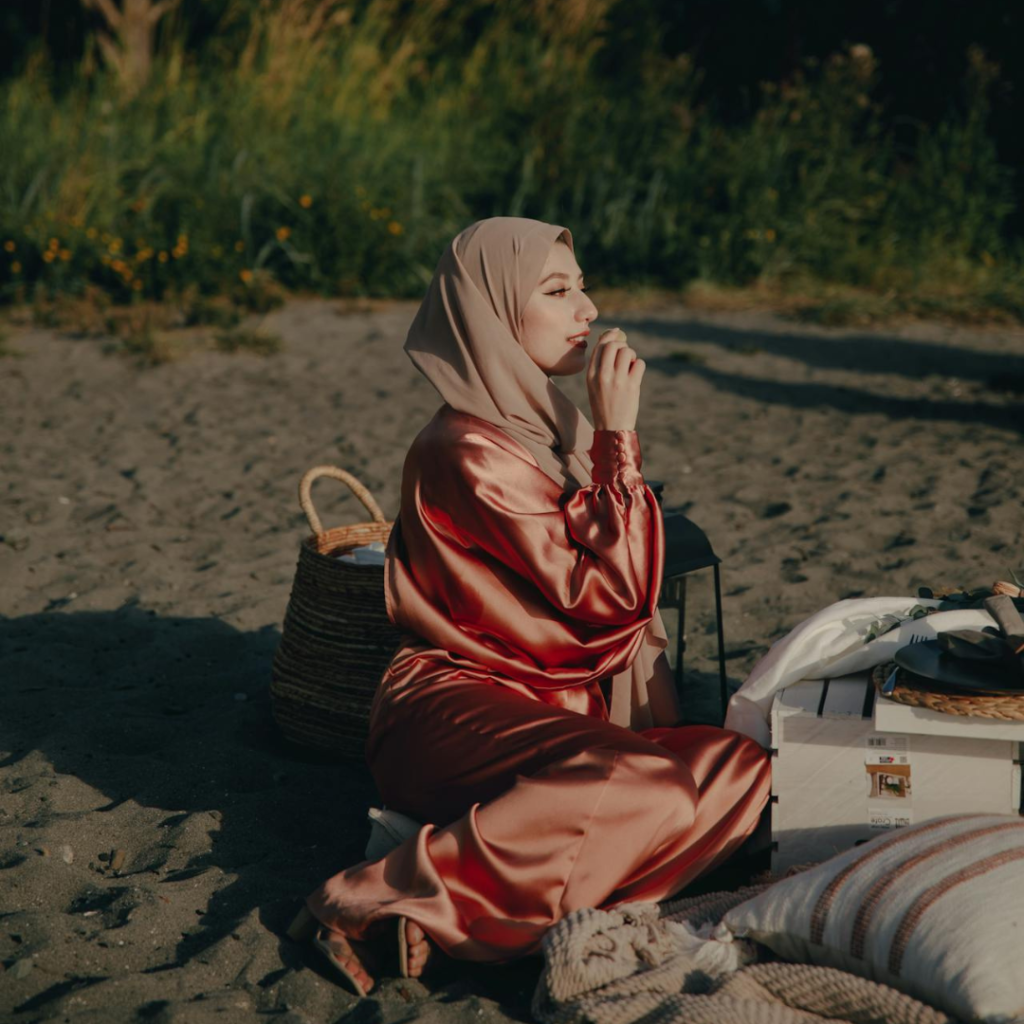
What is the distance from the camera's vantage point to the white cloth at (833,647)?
2.76m

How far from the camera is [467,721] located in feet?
9.02

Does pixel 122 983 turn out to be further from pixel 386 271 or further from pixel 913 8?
pixel 913 8

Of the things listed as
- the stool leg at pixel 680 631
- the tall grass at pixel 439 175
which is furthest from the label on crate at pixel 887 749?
the tall grass at pixel 439 175

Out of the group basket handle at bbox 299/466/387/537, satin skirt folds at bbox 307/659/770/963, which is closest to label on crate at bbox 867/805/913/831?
satin skirt folds at bbox 307/659/770/963

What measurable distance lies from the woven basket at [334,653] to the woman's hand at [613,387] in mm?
883

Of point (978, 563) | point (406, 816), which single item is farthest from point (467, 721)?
point (978, 563)

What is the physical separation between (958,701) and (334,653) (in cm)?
169

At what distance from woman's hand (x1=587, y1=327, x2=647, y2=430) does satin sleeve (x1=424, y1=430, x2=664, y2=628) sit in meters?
0.03

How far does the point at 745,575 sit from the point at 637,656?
1.78 meters

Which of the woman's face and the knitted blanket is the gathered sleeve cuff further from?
the knitted blanket

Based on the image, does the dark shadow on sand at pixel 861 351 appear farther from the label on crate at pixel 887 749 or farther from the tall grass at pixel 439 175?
the label on crate at pixel 887 749

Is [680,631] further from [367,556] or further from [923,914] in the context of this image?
[923,914]

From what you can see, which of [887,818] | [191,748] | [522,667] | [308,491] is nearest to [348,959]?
[522,667]

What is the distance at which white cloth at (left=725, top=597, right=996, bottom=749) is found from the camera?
9.06 ft
